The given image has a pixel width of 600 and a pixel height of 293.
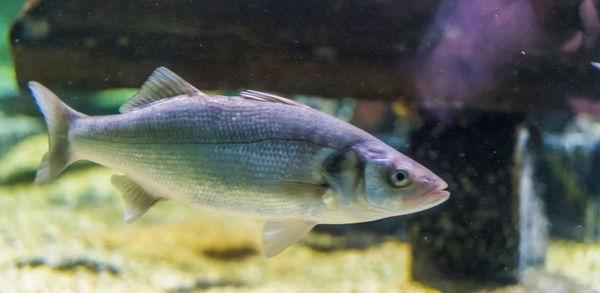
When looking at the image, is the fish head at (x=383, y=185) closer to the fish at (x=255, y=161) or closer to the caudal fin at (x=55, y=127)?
the fish at (x=255, y=161)

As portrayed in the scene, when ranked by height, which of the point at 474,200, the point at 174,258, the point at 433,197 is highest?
the point at 433,197

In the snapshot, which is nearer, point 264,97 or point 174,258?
point 264,97

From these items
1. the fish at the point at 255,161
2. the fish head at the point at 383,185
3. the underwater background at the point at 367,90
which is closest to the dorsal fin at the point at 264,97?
the fish at the point at 255,161

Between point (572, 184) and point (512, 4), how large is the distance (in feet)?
14.3

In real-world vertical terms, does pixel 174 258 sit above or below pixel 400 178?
below

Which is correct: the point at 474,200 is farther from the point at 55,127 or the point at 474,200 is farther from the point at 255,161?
the point at 55,127

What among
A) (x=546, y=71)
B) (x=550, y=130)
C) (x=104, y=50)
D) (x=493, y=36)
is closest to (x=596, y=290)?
(x=546, y=71)

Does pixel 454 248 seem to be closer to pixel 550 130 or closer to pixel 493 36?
pixel 493 36

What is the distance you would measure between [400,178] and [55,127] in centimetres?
164

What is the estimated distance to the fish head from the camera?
1.72 metres

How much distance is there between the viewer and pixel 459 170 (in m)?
3.81

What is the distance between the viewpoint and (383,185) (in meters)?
Result: 1.74

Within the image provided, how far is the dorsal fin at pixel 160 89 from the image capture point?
6.77 ft

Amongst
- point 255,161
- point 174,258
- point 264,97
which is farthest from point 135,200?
point 174,258
